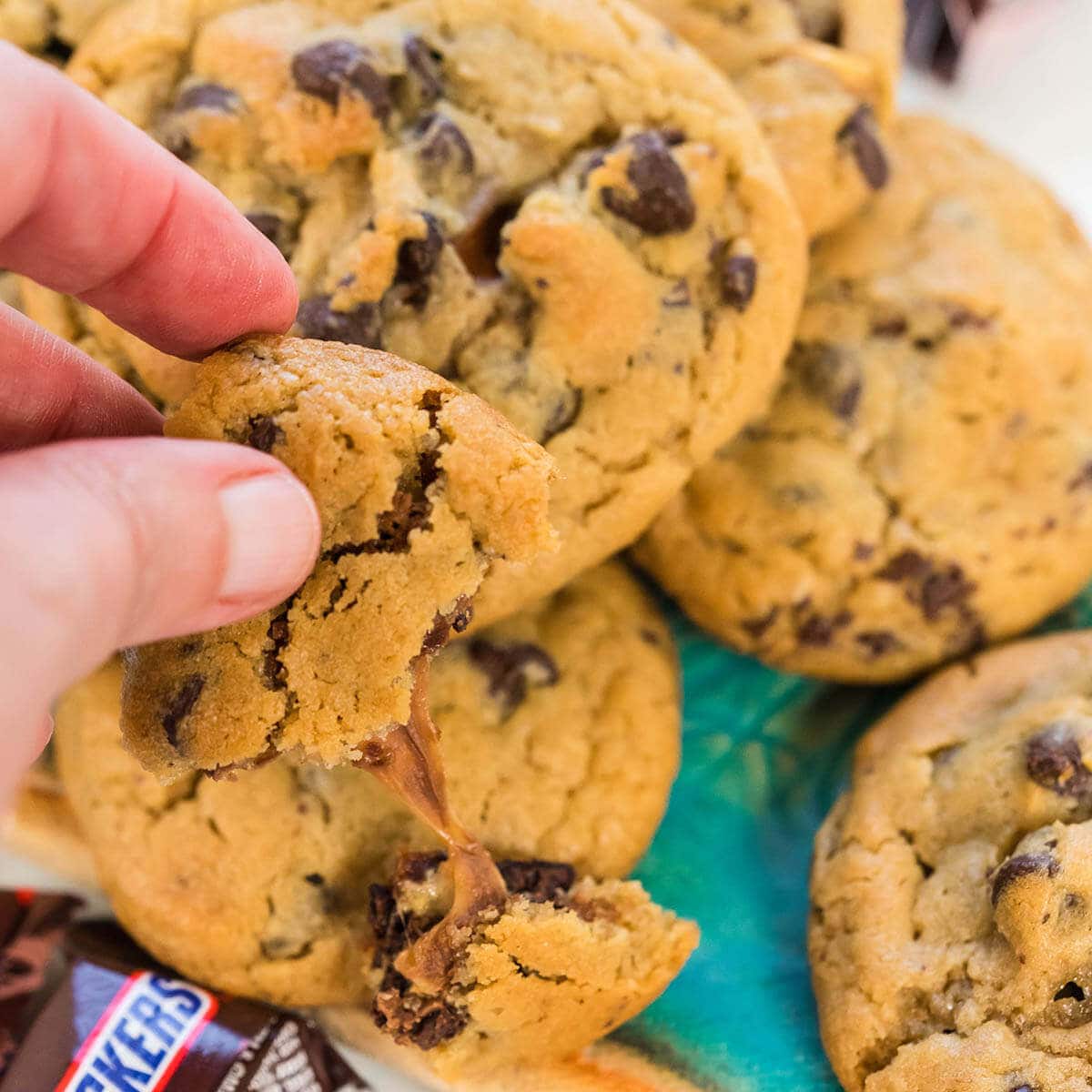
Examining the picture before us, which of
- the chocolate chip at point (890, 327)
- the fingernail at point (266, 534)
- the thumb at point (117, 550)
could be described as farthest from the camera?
the chocolate chip at point (890, 327)

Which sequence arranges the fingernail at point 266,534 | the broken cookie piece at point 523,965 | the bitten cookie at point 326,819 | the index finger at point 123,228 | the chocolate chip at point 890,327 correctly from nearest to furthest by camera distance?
1. the fingernail at point 266,534
2. the index finger at point 123,228
3. the broken cookie piece at point 523,965
4. the bitten cookie at point 326,819
5. the chocolate chip at point 890,327

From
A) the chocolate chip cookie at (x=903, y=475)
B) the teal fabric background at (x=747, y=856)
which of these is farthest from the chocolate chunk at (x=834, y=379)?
the teal fabric background at (x=747, y=856)

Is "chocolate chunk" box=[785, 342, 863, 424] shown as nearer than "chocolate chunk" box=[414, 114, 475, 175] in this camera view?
No

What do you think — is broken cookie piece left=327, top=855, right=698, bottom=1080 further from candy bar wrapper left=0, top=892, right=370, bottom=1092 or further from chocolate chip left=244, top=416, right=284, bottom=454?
chocolate chip left=244, top=416, right=284, bottom=454

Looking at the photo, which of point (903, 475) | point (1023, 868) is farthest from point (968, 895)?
point (903, 475)

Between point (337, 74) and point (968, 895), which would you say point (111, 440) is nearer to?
point (337, 74)

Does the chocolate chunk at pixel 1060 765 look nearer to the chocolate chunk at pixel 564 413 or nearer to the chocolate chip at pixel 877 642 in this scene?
the chocolate chip at pixel 877 642

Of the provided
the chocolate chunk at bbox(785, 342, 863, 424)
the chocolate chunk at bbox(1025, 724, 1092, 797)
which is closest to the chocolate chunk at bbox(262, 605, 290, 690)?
the chocolate chunk at bbox(1025, 724, 1092, 797)

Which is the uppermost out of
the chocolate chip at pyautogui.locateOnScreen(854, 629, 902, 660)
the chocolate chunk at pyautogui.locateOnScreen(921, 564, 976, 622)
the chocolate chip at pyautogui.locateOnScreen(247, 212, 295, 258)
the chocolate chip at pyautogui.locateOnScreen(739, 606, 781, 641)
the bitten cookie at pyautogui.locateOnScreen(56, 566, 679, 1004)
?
the chocolate chip at pyautogui.locateOnScreen(247, 212, 295, 258)
